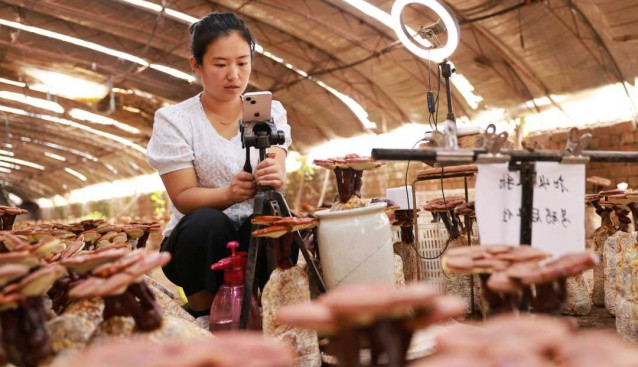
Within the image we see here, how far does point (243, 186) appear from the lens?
2391 millimetres

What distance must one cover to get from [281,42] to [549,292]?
1039cm

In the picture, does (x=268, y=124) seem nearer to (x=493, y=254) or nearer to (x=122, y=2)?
(x=493, y=254)

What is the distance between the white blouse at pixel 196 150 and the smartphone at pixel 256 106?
421mm

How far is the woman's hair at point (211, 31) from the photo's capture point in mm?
2539

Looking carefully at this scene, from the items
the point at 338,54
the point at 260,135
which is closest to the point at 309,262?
the point at 260,135

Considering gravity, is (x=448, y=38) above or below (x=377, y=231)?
above

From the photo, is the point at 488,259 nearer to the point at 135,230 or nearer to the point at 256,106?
A: the point at 256,106

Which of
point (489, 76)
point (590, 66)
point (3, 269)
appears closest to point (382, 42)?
point (489, 76)

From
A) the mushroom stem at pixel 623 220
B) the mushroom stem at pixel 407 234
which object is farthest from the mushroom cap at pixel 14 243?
the mushroom stem at pixel 623 220

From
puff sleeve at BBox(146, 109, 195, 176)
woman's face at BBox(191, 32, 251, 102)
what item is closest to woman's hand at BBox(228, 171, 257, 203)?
puff sleeve at BBox(146, 109, 195, 176)

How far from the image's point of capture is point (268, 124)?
2.35 metres

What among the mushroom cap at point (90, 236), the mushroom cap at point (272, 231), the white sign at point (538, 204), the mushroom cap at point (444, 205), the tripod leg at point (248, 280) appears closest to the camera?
the white sign at point (538, 204)

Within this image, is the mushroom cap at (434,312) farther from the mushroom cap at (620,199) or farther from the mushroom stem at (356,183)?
the mushroom cap at (620,199)

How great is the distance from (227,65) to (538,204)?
63.3 inches
